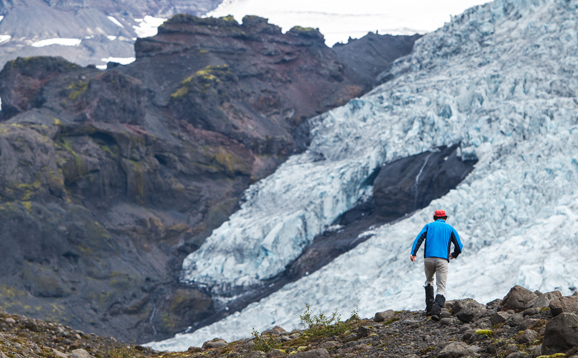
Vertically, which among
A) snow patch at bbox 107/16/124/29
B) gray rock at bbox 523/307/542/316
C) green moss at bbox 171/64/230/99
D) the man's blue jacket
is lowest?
gray rock at bbox 523/307/542/316

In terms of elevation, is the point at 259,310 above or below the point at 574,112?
below

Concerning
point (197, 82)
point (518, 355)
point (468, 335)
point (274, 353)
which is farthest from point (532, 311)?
point (197, 82)

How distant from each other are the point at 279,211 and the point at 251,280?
5887 millimetres

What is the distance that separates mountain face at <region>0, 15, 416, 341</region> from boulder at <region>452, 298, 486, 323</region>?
30.7m

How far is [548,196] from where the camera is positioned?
29125 millimetres

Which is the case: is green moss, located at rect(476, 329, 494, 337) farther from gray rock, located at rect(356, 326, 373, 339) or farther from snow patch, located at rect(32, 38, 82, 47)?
snow patch, located at rect(32, 38, 82, 47)

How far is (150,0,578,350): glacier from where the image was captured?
1055 inches

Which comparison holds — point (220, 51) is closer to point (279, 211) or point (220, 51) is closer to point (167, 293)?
point (279, 211)

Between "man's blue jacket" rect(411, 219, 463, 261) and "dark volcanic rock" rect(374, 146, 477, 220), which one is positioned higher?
"dark volcanic rock" rect(374, 146, 477, 220)

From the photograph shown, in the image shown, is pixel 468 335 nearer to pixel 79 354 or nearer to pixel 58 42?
pixel 79 354

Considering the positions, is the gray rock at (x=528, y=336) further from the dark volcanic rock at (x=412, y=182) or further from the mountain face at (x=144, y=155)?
the mountain face at (x=144, y=155)

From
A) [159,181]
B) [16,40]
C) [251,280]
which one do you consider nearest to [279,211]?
[251,280]

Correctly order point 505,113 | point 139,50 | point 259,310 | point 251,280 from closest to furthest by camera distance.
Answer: point 259,310 → point 505,113 → point 251,280 → point 139,50

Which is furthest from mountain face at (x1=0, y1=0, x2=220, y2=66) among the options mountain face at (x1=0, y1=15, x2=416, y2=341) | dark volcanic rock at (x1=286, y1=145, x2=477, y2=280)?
dark volcanic rock at (x1=286, y1=145, x2=477, y2=280)
